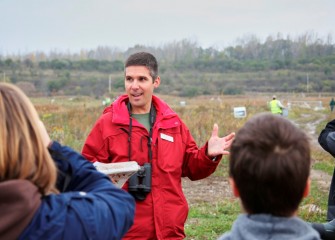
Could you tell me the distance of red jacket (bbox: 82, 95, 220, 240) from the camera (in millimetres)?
3111

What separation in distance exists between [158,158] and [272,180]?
1694 mm

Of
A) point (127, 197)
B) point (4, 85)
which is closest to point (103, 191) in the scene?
point (127, 197)

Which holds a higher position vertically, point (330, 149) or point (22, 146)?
point (22, 146)

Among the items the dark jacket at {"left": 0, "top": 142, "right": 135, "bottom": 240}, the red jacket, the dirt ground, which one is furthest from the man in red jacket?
the dirt ground

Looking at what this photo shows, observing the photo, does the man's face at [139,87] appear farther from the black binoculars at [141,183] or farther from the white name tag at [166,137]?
the black binoculars at [141,183]

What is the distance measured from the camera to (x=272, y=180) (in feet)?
5.10

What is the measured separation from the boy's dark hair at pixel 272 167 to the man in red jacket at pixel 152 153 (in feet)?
4.73

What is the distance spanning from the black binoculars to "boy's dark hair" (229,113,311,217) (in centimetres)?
150

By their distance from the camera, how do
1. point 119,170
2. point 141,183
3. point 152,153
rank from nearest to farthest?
point 119,170 < point 141,183 < point 152,153

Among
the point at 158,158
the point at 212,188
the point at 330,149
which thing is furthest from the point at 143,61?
the point at 212,188

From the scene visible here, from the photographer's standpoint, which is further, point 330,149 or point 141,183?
point 330,149

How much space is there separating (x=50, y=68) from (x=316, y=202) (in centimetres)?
7961

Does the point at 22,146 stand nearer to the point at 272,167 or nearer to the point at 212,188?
the point at 272,167

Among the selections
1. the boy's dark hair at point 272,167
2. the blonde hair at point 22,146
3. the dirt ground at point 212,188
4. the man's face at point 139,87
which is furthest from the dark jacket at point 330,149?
the dirt ground at point 212,188
